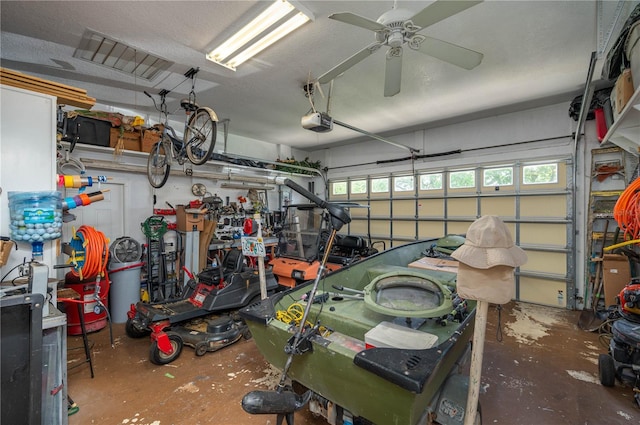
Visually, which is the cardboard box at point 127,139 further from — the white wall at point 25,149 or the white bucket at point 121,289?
the white wall at point 25,149

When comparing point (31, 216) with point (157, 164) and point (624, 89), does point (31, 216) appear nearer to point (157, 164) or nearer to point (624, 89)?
point (157, 164)

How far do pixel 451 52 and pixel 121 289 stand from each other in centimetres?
493

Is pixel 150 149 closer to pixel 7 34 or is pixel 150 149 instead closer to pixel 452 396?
pixel 7 34

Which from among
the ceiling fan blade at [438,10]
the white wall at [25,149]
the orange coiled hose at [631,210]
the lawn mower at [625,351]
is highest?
the ceiling fan blade at [438,10]

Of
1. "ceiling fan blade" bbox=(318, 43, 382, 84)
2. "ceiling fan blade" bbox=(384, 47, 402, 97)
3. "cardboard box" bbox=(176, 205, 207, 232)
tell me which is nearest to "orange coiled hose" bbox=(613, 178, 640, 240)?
"ceiling fan blade" bbox=(384, 47, 402, 97)

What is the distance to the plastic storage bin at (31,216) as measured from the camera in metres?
1.85

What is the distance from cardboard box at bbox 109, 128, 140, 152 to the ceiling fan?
3582 mm

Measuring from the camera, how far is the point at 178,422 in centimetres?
204

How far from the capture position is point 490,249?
4.15 ft

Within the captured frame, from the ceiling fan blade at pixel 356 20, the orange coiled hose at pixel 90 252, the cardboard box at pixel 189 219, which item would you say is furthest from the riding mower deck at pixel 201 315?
the ceiling fan blade at pixel 356 20

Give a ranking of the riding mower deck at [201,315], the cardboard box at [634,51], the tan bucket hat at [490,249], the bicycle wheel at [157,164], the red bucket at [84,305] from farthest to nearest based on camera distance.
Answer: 1. the bicycle wheel at [157,164]
2. the red bucket at [84,305]
3. the riding mower deck at [201,315]
4. the cardboard box at [634,51]
5. the tan bucket hat at [490,249]

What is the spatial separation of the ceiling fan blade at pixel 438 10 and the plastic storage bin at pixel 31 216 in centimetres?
285

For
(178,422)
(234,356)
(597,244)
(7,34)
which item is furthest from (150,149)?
(597,244)

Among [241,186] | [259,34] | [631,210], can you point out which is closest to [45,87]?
[259,34]
